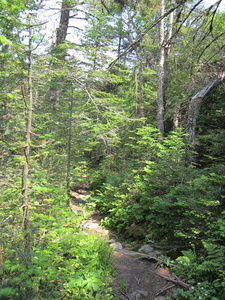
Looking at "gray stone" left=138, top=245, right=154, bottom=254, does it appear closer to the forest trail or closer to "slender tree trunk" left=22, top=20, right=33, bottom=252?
the forest trail

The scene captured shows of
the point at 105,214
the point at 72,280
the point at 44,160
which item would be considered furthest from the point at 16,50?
the point at 105,214

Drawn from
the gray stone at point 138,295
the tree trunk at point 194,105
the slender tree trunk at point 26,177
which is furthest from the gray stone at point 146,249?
the tree trunk at point 194,105

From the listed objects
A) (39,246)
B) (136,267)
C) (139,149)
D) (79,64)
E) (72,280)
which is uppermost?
(79,64)

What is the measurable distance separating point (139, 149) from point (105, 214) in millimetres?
3133

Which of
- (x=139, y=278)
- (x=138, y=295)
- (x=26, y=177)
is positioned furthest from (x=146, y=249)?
(x=26, y=177)

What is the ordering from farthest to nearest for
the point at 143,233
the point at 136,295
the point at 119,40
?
the point at 119,40 → the point at 143,233 → the point at 136,295

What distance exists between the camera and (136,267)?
14.9 ft

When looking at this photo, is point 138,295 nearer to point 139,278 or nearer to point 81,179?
point 139,278

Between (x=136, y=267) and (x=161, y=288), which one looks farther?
(x=136, y=267)

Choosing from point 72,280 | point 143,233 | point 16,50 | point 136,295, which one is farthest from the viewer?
point 143,233

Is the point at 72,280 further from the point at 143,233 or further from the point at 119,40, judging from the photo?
the point at 119,40

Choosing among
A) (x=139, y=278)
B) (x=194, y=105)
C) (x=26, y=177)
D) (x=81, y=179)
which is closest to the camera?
(x=26, y=177)

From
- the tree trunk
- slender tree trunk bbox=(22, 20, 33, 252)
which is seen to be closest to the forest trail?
slender tree trunk bbox=(22, 20, 33, 252)

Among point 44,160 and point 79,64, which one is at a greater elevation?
point 79,64
